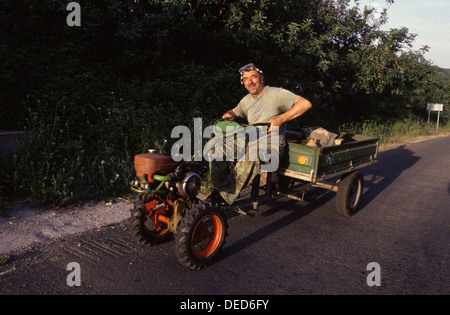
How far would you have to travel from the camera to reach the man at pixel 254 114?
4270 mm

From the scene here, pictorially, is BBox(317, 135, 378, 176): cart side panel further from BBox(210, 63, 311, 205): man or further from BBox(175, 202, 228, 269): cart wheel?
BBox(175, 202, 228, 269): cart wheel

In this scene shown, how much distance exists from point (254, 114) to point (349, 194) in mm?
2130

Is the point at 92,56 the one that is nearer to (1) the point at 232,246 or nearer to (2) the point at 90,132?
(2) the point at 90,132

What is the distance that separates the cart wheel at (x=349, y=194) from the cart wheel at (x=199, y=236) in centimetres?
247

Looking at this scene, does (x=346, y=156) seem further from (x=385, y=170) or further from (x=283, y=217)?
(x=385, y=170)

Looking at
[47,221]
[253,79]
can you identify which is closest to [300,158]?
[253,79]

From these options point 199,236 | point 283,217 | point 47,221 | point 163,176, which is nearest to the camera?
point 163,176

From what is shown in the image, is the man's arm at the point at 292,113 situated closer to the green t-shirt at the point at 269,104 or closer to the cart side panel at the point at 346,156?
the green t-shirt at the point at 269,104

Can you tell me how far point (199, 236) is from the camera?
394 centimetres

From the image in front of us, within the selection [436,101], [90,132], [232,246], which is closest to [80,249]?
[232,246]

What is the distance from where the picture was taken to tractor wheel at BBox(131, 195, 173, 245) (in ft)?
13.0

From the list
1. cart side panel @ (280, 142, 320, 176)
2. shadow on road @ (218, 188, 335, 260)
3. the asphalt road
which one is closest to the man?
cart side panel @ (280, 142, 320, 176)
